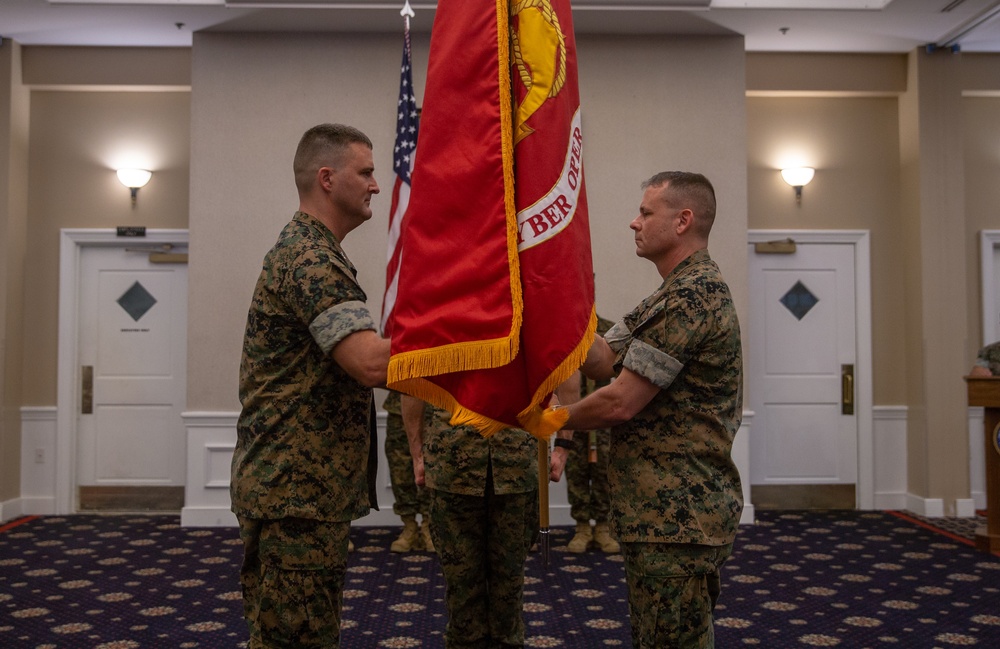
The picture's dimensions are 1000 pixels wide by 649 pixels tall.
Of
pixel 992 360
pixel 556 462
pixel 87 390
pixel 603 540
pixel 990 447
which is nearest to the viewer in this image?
pixel 556 462

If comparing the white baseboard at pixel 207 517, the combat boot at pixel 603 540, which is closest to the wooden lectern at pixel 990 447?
Result: the combat boot at pixel 603 540

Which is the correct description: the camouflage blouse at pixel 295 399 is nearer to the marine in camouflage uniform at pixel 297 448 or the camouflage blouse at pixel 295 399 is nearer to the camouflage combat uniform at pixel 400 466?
the marine in camouflage uniform at pixel 297 448

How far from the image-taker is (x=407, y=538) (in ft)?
17.5

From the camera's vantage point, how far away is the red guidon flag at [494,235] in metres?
1.88

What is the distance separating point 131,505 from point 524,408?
5.82m

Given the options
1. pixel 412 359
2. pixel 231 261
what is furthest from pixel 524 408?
pixel 231 261

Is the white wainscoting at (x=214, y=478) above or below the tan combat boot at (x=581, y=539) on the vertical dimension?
above

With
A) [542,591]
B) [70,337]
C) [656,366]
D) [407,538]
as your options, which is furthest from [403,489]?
[656,366]

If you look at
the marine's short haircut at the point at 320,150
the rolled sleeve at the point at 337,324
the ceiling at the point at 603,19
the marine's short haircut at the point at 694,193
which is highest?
the ceiling at the point at 603,19

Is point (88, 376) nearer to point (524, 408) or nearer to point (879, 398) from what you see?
point (524, 408)

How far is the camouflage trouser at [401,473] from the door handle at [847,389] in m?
3.69

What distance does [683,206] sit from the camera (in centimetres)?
223

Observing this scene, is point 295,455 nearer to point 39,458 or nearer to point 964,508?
point 39,458

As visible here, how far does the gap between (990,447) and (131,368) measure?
633 cm
